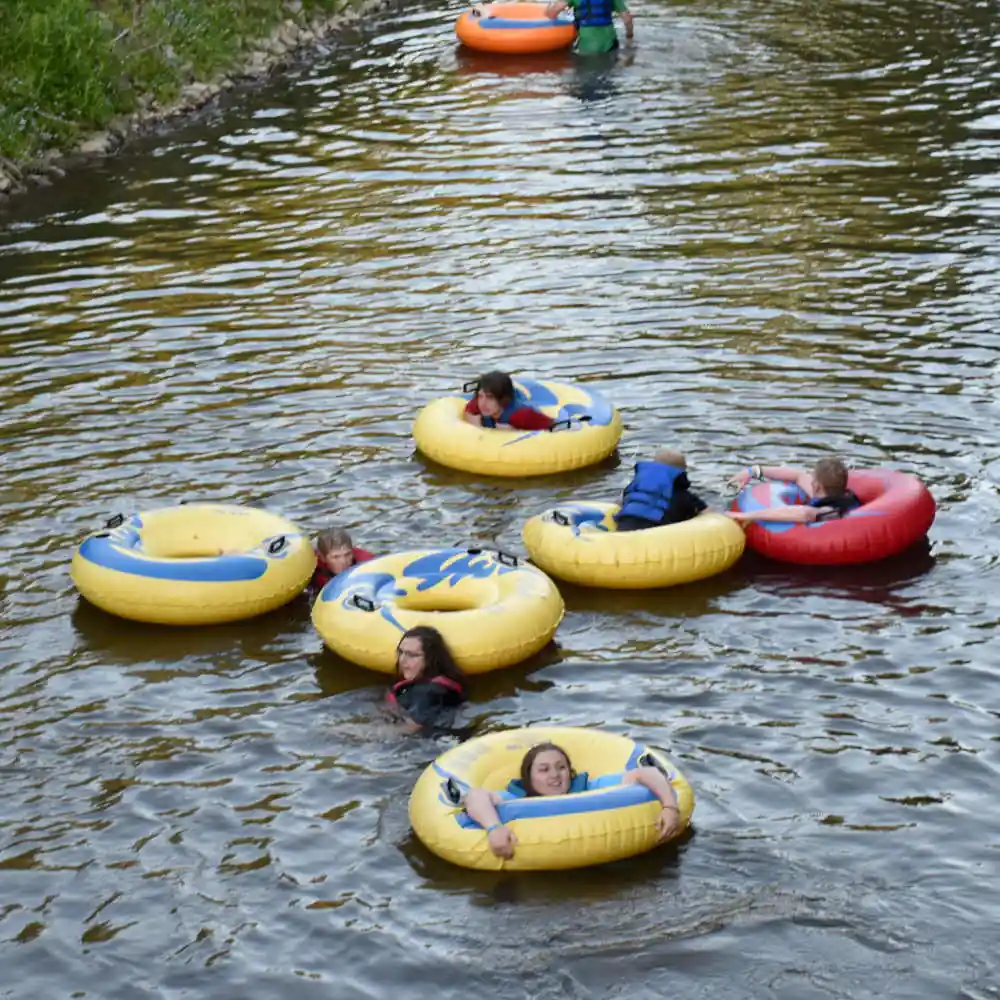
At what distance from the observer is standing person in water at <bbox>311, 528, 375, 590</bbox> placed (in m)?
10.6

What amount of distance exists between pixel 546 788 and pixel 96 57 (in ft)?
50.3

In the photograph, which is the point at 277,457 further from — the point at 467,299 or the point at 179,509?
the point at 467,299

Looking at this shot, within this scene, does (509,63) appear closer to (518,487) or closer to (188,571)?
(518,487)

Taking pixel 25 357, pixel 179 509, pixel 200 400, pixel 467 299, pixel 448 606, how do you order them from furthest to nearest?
1. pixel 467 299
2. pixel 25 357
3. pixel 200 400
4. pixel 179 509
5. pixel 448 606

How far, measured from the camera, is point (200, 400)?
13.6 meters

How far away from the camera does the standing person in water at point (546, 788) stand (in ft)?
25.6

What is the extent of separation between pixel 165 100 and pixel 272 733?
14.5 m

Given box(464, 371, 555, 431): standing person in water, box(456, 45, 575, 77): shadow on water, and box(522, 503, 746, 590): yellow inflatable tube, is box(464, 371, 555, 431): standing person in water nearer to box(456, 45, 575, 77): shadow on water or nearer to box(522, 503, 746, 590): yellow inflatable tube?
box(522, 503, 746, 590): yellow inflatable tube

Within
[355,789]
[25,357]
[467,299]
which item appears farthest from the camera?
[467,299]

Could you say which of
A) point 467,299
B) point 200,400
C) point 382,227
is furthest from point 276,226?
point 200,400

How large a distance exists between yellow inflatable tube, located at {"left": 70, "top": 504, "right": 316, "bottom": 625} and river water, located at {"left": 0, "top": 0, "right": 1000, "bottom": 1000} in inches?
7.8

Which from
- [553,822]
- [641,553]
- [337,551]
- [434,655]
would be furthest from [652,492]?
[553,822]

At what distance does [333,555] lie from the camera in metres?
10.6

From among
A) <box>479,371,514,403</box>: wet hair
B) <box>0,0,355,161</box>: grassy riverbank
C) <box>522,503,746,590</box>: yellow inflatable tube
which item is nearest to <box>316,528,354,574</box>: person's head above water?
<box>522,503,746,590</box>: yellow inflatable tube
